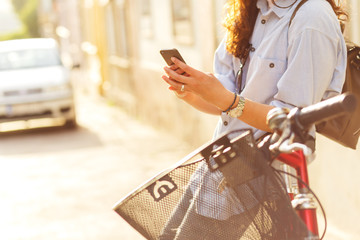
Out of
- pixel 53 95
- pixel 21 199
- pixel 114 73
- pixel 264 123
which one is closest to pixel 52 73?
pixel 53 95

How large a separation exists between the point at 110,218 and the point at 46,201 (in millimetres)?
1152

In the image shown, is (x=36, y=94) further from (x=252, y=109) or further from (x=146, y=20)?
(x=252, y=109)

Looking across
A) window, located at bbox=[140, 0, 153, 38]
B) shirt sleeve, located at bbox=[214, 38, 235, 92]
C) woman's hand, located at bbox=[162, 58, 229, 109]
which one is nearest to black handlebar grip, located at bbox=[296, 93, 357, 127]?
woman's hand, located at bbox=[162, 58, 229, 109]

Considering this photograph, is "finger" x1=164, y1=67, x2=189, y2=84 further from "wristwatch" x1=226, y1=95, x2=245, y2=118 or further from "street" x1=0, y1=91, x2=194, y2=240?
"street" x1=0, y1=91, x2=194, y2=240

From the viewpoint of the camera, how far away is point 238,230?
1.76 m

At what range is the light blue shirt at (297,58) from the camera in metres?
1.90

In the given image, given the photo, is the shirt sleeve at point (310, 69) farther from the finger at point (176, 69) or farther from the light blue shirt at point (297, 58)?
the finger at point (176, 69)

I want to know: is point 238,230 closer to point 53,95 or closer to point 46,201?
point 46,201

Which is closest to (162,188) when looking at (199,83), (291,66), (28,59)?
(199,83)

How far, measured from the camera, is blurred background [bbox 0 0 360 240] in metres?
5.21

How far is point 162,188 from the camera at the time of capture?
183 cm

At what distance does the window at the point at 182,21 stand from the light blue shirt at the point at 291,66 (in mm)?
7038

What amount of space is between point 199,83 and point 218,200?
14.5 inches

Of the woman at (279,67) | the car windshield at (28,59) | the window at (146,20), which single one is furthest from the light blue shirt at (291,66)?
the car windshield at (28,59)
